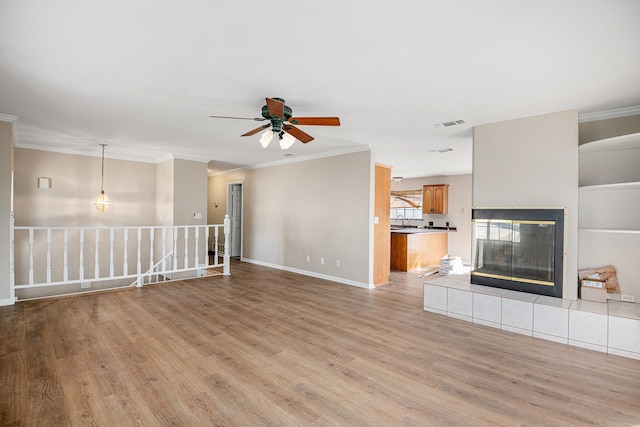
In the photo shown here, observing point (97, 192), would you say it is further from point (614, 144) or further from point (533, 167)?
point (614, 144)

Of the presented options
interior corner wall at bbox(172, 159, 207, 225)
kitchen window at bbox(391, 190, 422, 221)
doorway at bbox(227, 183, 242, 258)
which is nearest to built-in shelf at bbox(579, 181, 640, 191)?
kitchen window at bbox(391, 190, 422, 221)

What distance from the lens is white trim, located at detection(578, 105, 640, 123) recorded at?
11.0ft

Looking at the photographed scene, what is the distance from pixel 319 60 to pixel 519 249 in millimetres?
3196

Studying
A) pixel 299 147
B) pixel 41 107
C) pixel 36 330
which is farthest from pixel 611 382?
pixel 41 107

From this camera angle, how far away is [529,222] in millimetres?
3689

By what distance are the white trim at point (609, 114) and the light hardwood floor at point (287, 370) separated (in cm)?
256

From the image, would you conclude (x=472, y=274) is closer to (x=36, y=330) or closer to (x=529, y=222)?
(x=529, y=222)

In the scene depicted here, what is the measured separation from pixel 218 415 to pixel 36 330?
2634 mm

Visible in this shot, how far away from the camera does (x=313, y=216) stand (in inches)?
250

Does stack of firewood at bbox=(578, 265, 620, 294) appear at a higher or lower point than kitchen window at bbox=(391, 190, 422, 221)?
lower

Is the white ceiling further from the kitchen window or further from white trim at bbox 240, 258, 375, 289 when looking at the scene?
the kitchen window

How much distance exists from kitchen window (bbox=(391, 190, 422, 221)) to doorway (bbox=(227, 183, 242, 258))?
500 centimetres

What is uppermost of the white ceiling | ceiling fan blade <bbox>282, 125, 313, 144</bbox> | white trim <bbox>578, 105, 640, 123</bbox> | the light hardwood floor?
the white ceiling

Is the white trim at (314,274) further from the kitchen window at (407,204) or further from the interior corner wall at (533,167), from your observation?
the kitchen window at (407,204)
